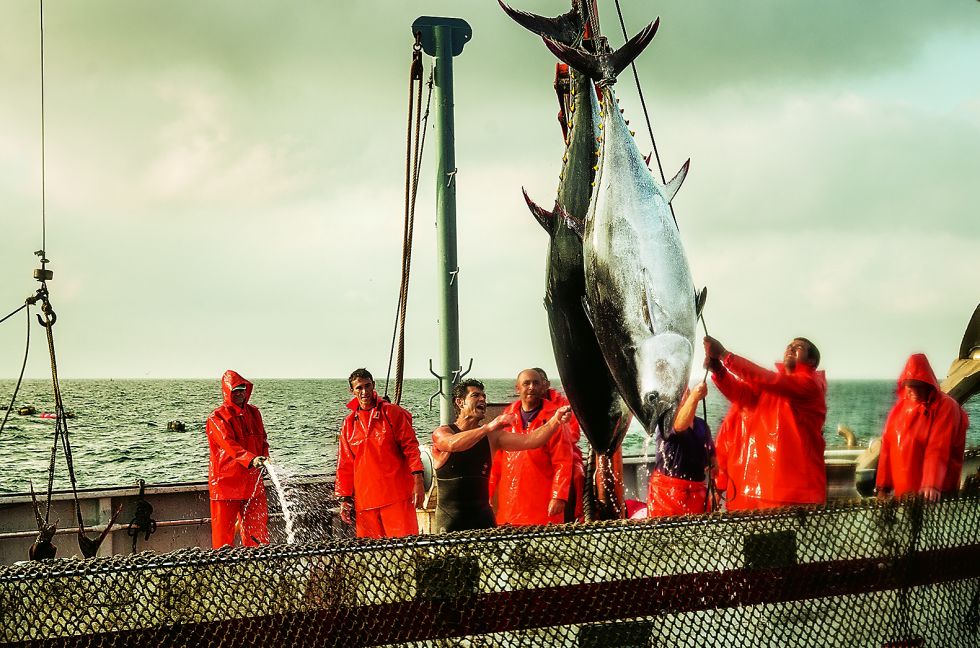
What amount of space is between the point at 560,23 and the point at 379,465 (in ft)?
13.5

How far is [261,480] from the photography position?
7.20m

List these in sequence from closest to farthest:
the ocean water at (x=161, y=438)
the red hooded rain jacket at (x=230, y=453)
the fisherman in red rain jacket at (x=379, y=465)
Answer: the fisherman in red rain jacket at (x=379, y=465) < the red hooded rain jacket at (x=230, y=453) < the ocean water at (x=161, y=438)

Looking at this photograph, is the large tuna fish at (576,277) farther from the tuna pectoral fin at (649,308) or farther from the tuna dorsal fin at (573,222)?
the tuna pectoral fin at (649,308)

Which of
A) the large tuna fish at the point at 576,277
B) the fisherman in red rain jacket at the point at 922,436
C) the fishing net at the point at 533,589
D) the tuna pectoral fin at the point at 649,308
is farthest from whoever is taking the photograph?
the fisherman in red rain jacket at the point at 922,436

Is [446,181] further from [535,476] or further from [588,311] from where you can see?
[588,311]

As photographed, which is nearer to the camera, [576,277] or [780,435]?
[576,277]

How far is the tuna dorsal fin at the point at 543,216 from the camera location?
10.6 feet

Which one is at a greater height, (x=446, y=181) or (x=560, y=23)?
(x=446, y=181)

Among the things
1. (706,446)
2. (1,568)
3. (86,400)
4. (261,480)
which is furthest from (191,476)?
(86,400)

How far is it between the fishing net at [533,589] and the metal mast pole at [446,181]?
5.51 metres

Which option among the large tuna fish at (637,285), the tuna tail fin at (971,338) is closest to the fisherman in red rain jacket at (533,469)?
the large tuna fish at (637,285)

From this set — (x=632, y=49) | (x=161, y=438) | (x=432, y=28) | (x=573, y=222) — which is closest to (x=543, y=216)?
(x=573, y=222)

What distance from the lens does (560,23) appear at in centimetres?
337

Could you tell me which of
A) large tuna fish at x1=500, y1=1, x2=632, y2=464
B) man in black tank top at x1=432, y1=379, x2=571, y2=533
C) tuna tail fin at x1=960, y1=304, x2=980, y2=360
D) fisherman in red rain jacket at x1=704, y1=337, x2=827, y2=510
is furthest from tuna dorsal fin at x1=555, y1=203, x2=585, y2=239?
tuna tail fin at x1=960, y1=304, x2=980, y2=360
